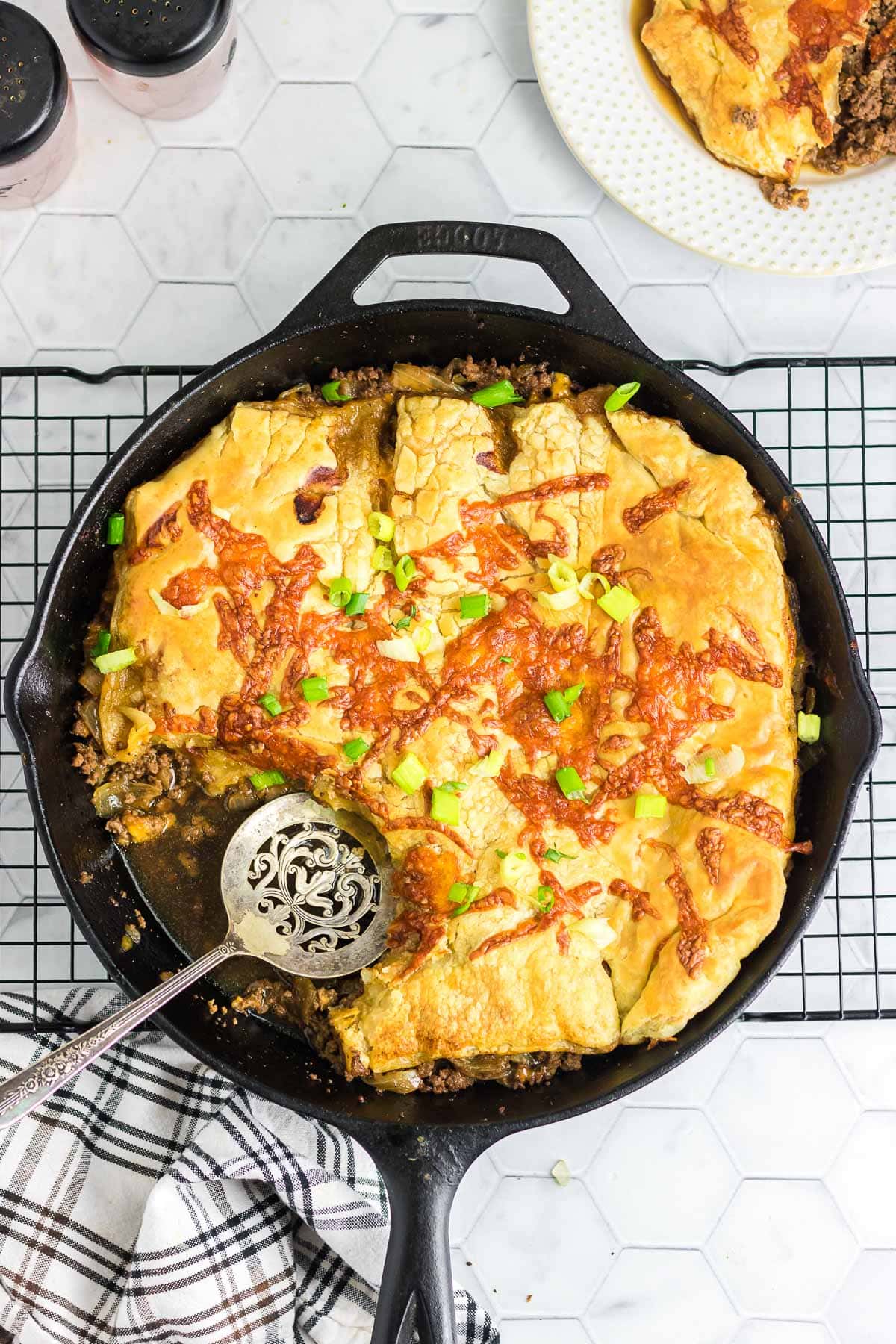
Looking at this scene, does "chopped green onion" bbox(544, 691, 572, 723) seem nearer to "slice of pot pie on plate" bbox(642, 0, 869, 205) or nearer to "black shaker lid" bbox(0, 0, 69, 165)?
"slice of pot pie on plate" bbox(642, 0, 869, 205)

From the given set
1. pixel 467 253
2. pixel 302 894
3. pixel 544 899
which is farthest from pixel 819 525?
pixel 302 894

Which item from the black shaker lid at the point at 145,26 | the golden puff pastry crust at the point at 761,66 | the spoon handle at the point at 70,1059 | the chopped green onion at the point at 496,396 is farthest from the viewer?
the golden puff pastry crust at the point at 761,66

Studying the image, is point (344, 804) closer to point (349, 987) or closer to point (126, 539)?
point (349, 987)

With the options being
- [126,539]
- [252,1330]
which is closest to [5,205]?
[126,539]

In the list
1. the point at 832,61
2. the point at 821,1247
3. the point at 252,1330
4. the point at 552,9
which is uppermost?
the point at 552,9

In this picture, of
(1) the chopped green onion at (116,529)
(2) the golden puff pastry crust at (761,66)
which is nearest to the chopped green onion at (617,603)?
(1) the chopped green onion at (116,529)

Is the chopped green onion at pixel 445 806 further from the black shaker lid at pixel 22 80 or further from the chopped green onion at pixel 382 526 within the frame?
the black shaker lid at pixel 22 80

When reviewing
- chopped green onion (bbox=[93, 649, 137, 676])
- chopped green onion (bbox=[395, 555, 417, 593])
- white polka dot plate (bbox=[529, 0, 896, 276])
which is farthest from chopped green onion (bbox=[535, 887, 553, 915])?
white polka dot plate (bbox=[529, 0, 896, 276])

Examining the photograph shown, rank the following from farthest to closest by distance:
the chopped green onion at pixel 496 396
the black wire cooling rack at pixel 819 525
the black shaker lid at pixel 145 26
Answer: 1. the black wire cooling rack at pixel 819 525
2. the black shaker lid at pixel 145 26
3. the chopped green onion at pixel 496 396
